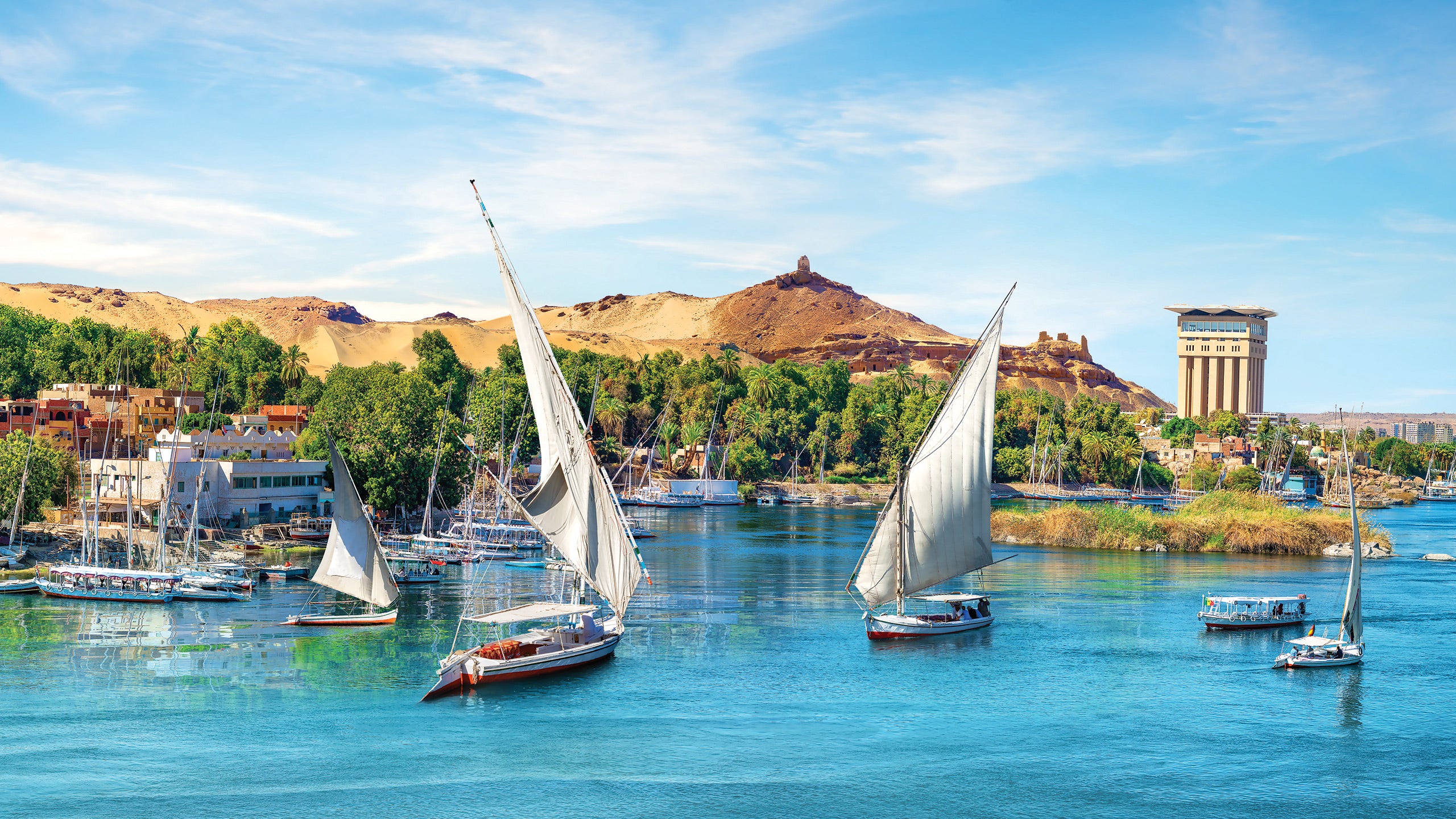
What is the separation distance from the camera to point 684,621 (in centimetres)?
5341

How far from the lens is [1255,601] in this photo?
54219 mm

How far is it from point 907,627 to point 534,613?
1468 cm

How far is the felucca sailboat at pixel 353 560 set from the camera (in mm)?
52000

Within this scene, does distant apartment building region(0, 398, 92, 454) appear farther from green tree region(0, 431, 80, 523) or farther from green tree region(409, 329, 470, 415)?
green tree region(409, 329, 470, 415)

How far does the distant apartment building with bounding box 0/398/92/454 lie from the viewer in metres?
91.8

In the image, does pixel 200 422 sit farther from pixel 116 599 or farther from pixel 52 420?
pixel 116 599

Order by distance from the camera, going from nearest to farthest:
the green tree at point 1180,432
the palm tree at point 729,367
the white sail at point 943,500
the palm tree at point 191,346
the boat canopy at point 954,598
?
the white sail at point 943,500, the boat canopy at point 954,598, the palm tree at point 191,346, the palm tree at point 729,367, the green tree at point 1180,432

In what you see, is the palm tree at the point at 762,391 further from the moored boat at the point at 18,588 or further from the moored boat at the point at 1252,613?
the moored boat at the point at 18,588

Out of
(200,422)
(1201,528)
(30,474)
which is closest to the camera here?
(30,474)

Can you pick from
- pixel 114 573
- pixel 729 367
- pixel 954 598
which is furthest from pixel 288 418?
pixel 954 598

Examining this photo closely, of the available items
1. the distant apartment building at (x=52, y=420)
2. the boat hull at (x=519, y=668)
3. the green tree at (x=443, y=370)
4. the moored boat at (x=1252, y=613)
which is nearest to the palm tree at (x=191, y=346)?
the green tree at (x=443, y=370)

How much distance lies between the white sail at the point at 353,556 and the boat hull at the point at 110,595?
328 inches

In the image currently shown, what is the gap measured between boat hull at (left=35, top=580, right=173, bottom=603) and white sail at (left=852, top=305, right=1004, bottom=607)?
2891cm

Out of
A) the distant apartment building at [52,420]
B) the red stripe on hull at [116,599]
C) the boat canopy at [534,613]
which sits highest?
the distant apartment building at [52,420]
